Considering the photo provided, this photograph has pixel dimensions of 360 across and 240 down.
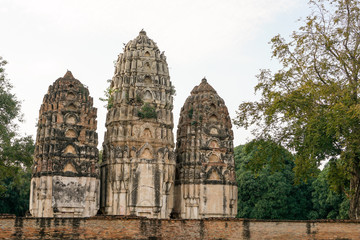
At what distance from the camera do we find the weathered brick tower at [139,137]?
99.4ft

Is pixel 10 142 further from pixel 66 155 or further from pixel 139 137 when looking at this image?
pixel 139 137

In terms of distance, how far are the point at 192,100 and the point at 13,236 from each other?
60.2 feet

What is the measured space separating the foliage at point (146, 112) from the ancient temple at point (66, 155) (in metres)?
2.79

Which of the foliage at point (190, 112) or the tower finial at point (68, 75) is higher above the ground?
the tower finial at point (68, 75)

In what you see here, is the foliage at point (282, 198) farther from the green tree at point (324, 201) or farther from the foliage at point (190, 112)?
the foliage at point (190, 112)

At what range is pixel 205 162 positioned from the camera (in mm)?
32344

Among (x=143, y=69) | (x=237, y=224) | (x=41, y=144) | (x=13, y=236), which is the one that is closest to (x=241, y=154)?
(x=143, y=69)

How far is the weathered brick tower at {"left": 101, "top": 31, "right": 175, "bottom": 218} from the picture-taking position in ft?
99.4

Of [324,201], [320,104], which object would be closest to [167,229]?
[320,104]

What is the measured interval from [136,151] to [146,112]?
242cm

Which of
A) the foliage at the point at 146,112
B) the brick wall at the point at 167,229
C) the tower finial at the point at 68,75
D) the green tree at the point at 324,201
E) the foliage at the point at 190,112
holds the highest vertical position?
the tower finial at the point at 68,75

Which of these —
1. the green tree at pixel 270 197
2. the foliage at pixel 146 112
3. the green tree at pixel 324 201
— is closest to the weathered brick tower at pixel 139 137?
the foliage at pixel 146 112

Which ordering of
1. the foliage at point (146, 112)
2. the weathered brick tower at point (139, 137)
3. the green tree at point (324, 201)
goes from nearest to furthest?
the weathered brick tower at point (139, 137)
the foliage at point (146, 112)
the green tree at point (324, 201)

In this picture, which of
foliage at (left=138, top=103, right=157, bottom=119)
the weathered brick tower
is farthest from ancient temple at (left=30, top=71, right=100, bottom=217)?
foliage at (left=138, top=103, right=157, bottom=119)
